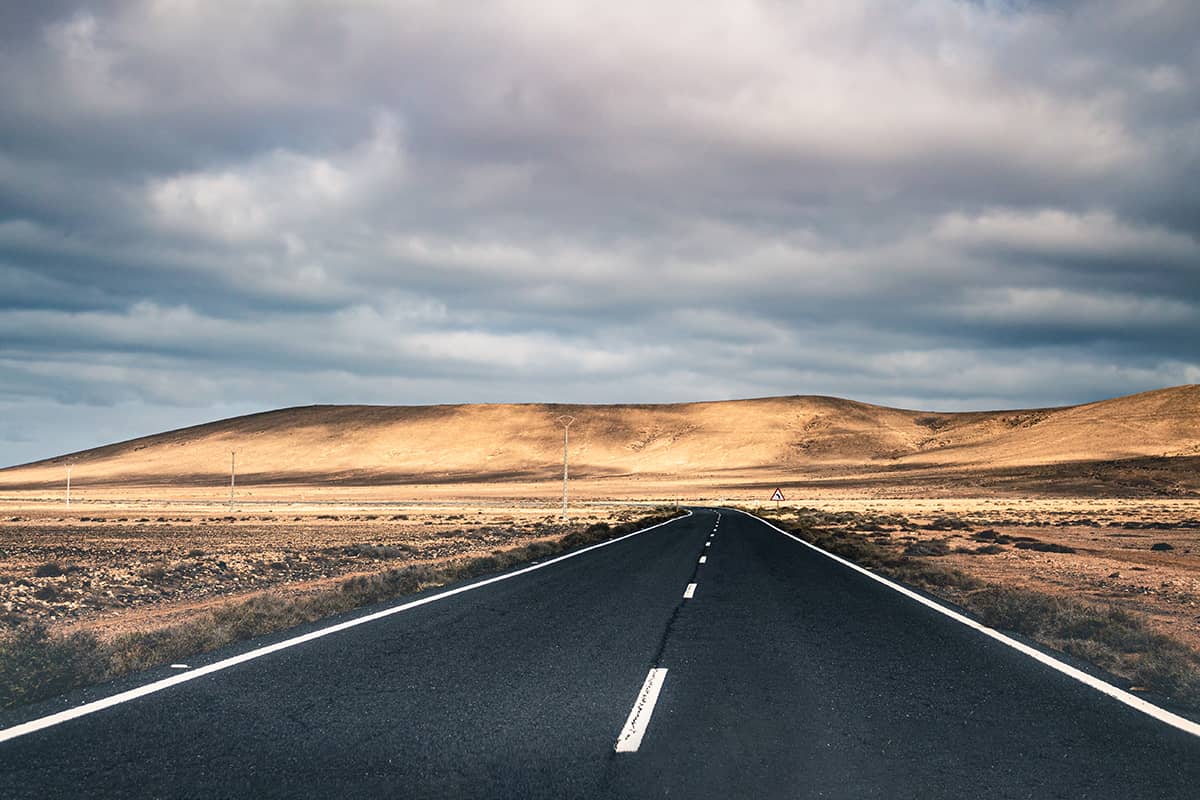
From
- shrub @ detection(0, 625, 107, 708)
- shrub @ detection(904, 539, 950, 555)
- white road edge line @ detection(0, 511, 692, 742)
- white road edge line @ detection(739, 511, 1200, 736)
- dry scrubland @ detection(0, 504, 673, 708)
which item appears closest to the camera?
white road edge line @ detection(0, 511, 692, 742)

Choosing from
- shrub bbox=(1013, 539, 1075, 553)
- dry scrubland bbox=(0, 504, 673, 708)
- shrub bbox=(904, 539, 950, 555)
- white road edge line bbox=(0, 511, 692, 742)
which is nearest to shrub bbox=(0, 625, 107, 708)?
dry scrubland bbox=(0, 504, 673, 708)

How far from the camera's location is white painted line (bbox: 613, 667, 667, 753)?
6.02 meters

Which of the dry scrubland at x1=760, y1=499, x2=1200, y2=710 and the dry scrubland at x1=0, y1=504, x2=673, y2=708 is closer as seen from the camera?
the dry scrubland at x1=0, y1=504, x2=673, y2=708

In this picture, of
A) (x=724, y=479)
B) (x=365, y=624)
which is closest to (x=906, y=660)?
(x=365, y=624)

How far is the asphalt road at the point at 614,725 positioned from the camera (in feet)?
17.2

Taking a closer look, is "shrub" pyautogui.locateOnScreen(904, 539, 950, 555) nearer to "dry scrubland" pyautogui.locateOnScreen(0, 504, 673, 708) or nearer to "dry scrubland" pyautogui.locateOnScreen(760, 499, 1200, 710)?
"dry scrubland" pyautogui.locateOnScreen(760, 499, 1200, 710)

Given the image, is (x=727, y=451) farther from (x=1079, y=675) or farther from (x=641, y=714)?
(x=641, y=714)

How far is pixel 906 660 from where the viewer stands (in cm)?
924

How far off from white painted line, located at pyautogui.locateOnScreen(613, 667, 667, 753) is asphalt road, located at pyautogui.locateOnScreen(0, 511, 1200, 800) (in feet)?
0.13

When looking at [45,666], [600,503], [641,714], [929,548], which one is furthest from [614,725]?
[600,503]

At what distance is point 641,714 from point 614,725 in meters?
0.39

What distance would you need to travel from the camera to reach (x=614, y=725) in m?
6.51

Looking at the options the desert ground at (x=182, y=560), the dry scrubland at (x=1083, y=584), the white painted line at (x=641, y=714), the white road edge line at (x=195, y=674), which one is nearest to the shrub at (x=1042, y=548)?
the dry scrubland at (x=1083, y=584)

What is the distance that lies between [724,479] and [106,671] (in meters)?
142
